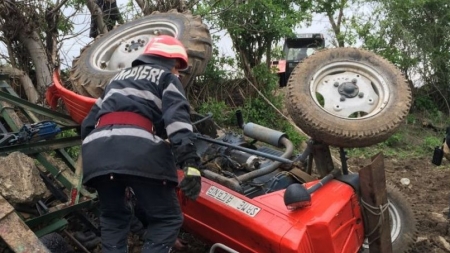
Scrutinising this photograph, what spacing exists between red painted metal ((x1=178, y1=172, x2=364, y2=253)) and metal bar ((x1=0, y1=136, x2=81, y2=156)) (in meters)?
1.05

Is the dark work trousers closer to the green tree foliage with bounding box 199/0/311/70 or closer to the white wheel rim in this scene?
the white wheel rim

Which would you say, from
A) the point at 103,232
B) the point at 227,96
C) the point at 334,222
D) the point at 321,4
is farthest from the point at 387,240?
the point at 321,4

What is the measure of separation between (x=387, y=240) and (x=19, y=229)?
212 cm

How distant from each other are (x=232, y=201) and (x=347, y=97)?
101 centimetres

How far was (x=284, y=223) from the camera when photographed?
9.30ft

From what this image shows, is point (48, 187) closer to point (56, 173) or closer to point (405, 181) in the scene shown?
point (56, 173)

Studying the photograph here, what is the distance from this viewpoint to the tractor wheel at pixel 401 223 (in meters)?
3.56

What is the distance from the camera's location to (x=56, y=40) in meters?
6.15

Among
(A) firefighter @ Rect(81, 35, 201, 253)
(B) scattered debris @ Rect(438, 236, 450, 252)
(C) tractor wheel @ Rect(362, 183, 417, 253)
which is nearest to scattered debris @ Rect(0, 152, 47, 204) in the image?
(A) firefighter @ Rect(81, 35, 201, 253)

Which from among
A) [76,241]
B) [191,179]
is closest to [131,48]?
[76,241]

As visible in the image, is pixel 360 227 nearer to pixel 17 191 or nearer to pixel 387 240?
pixel 387 240

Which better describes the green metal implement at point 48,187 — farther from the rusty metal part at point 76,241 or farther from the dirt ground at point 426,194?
the dirt ground at point 426,194

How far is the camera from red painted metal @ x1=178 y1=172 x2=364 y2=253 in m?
2.79

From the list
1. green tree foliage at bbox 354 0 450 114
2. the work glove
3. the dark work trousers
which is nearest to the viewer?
the work glove
